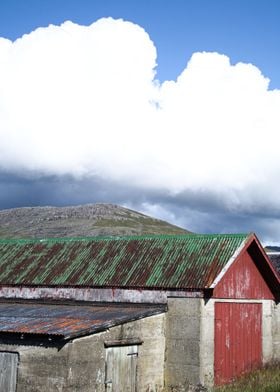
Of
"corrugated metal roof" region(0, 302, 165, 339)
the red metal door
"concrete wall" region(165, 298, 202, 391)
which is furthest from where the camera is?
the red metal door

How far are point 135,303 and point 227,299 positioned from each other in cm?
360

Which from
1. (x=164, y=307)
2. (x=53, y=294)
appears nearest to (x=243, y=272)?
(x=164, y=307)

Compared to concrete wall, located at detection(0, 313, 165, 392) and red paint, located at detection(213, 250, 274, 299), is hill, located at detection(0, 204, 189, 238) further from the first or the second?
Answer: concrete wall, located at detection(0, 313, 165, 392)

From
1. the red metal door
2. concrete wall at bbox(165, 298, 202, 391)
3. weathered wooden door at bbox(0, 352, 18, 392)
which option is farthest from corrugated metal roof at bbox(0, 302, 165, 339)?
the red metal door

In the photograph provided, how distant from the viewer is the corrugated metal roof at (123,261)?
72.9 ft

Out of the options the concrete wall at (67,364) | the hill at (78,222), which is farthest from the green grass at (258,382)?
the hill at (78,222)

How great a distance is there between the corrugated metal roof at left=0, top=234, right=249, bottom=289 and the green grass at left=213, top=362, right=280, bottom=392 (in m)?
3.62

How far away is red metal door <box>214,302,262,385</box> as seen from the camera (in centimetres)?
2162

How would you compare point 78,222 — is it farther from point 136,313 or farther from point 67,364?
point 67,364

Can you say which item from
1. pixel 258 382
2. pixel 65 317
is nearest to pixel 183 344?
pixel 258 382

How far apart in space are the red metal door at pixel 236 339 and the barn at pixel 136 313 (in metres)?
0.04

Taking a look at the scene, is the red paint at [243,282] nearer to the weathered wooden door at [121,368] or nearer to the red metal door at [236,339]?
the red metal door at [236,339]

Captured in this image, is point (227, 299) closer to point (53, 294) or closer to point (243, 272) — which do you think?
point (243, 272)

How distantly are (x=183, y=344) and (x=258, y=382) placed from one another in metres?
2.91
